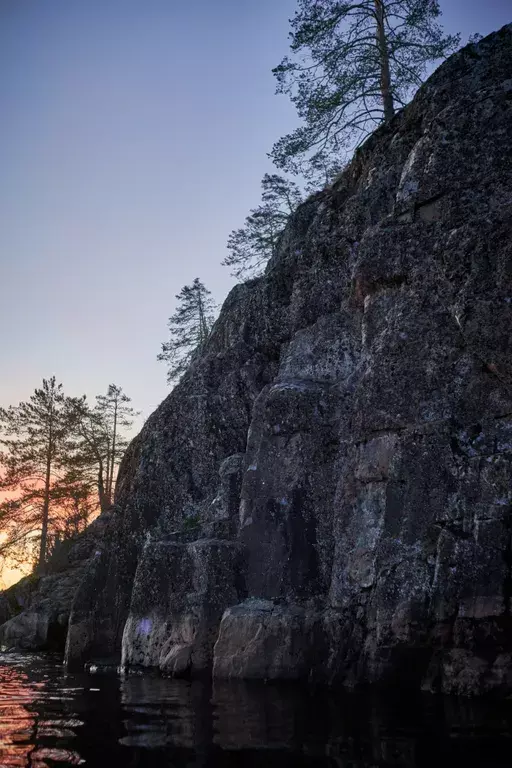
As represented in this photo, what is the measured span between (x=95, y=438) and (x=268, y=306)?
28730 mm

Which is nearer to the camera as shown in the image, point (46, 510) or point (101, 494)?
point (46, 510)

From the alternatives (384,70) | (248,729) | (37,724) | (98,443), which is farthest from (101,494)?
(248,729)

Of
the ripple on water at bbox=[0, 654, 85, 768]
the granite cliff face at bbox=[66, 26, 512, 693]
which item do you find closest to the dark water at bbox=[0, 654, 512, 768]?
the ripple on water at bbox=[0, 654, 85, 768]

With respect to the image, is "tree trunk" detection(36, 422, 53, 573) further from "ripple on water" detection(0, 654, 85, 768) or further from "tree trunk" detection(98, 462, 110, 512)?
"ripple on water" detection(0, 654, 85, 768)

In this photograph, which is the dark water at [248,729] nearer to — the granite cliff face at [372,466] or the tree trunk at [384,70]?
the granite cliff face at [372,466]

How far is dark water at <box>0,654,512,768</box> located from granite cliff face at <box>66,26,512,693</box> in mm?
1255

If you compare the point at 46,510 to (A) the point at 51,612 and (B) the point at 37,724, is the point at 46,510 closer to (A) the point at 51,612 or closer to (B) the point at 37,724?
(A) the point at 51,612

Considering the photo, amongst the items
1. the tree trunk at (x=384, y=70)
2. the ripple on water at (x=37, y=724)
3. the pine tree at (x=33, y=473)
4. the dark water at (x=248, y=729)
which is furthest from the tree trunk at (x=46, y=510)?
the dark water at (x=248, y=729)

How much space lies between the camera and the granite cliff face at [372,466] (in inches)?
408

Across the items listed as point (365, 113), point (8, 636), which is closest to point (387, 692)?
point (365, 113)

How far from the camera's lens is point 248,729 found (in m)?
7.35

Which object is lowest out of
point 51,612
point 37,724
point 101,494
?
point 51,612

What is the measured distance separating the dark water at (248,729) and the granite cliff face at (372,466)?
4.12 feet

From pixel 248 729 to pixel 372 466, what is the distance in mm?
5713
